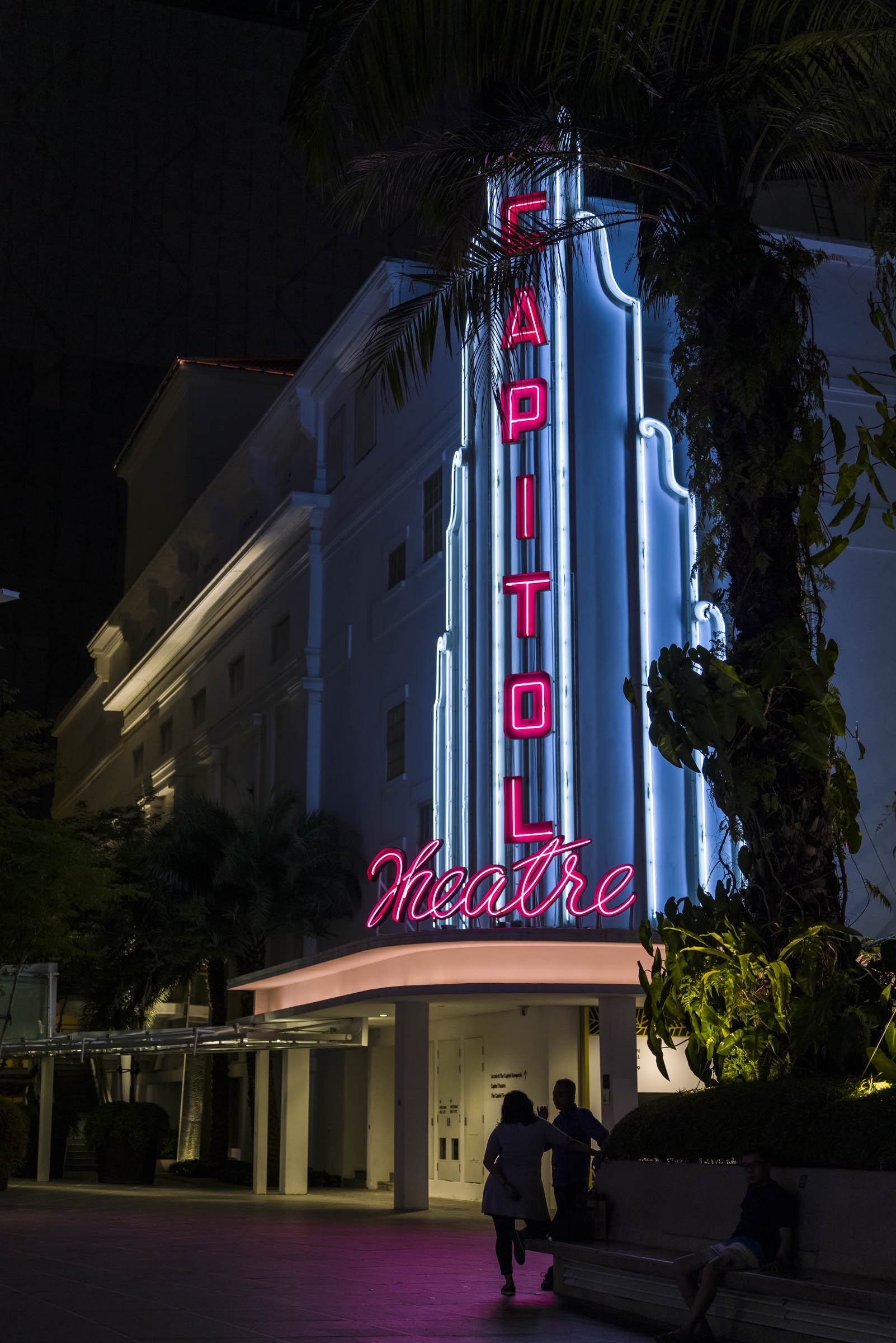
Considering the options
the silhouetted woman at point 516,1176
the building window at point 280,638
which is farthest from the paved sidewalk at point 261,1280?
the building window at point 280,638

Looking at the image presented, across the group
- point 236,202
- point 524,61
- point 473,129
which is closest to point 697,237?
point 524,61

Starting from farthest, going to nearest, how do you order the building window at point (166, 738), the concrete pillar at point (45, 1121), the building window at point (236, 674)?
the building window at point (166, 738), the building window at point (236, 674), the concrete pillar at point (45, 1121)

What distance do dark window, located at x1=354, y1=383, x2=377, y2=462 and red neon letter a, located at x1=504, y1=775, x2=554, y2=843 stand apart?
1042 centimetres

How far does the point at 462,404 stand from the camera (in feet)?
89.1

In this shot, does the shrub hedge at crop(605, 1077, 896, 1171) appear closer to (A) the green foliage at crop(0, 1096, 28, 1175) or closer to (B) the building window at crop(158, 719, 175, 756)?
(A) the green foliage at crop(0, 1096, 28, 1175)

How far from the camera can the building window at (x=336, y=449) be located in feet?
114

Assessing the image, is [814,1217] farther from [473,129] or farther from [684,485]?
[684,485]

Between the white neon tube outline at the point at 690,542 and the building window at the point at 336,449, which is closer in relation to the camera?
the white neon tube outline at the point at 690,542

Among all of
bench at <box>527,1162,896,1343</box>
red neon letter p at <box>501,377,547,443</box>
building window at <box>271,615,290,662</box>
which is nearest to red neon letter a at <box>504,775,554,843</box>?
red neon letter p at <box>501,377,547,443</box>

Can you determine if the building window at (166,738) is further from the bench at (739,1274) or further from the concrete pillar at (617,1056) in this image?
the bench at (739,1274)

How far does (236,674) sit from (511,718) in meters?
17.9

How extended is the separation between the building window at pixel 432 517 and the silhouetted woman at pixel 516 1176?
653 inches

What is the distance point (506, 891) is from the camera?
2414 cm

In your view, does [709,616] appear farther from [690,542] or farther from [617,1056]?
[617,1056]
